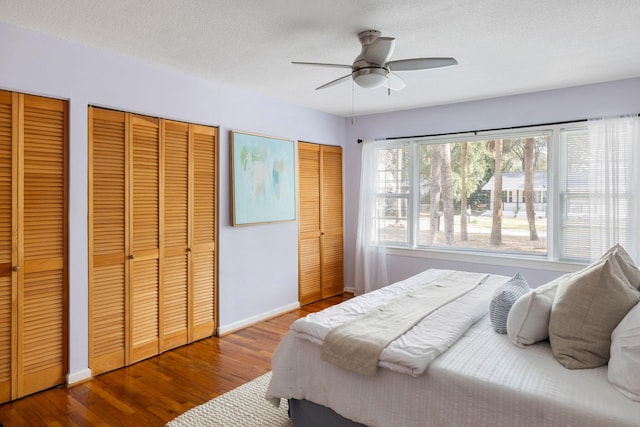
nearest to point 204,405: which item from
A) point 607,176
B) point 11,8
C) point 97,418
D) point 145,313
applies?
point 97,418

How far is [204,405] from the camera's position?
8.43ft

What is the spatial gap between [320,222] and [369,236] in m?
0.67

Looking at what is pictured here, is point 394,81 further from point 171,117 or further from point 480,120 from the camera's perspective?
point 480,120

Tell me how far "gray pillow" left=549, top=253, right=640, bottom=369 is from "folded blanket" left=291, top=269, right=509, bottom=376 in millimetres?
480

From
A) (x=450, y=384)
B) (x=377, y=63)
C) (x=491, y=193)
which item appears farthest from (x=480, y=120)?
(x=450, y=384)

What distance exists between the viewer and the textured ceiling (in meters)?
2.27

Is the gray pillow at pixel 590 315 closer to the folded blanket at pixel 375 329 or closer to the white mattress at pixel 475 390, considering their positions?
the white mattress at pixel 475 390

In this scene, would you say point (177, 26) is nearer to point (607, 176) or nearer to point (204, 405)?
point (204, 405)

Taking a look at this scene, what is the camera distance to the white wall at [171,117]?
2691 mm

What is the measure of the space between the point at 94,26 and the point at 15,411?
246cm

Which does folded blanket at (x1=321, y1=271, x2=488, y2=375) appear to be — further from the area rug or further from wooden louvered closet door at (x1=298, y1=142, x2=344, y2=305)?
wooden louvered closet door at (x1=298, y1=142, x2=344, y2=305)

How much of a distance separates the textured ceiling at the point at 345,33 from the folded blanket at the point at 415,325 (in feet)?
5.77

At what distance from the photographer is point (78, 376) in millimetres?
2855

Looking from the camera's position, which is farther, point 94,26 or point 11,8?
point 94,26
